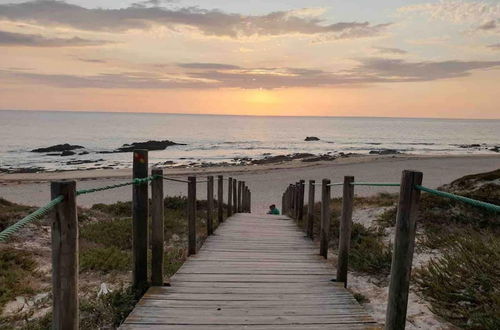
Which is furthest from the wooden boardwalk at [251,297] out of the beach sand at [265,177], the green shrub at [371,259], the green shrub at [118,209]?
the beach sand at [265,177]

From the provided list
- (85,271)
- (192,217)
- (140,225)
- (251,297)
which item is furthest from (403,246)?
(85,271)

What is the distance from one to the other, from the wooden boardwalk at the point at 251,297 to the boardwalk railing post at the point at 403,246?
20.3 inches

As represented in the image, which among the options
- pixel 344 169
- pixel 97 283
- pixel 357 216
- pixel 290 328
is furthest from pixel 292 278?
pixel 344 169

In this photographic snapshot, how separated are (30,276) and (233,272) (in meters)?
3.43

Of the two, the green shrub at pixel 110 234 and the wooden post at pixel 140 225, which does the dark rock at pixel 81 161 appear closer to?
the green shrub at pixel 110 234

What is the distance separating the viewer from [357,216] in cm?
1192

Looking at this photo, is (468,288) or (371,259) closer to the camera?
(468,288)

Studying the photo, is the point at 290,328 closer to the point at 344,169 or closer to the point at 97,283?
the point at 97,283

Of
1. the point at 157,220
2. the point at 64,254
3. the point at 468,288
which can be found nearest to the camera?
the point at 64,254

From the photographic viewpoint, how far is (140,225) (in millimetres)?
4660

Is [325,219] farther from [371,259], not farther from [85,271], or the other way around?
[85,271]

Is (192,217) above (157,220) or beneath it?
beneath

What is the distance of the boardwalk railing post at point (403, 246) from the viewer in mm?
3086

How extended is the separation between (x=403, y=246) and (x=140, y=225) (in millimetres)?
2844
